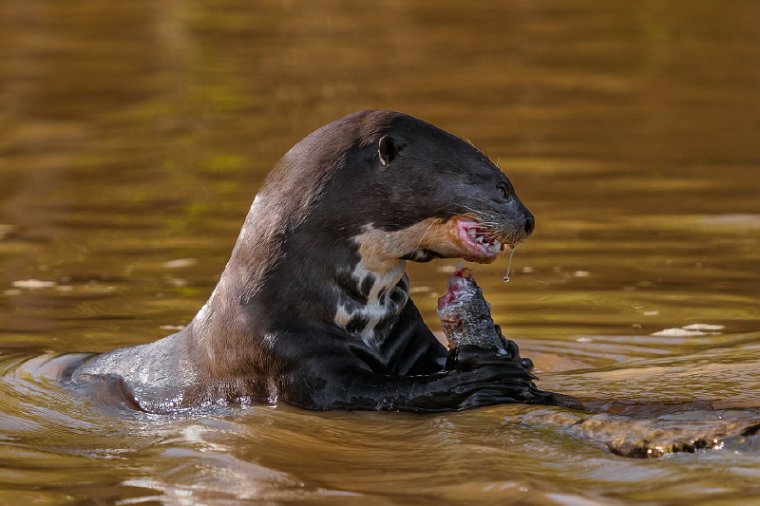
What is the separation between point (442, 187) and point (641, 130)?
7.42 meters

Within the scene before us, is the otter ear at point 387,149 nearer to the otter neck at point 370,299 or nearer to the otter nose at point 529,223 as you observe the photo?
the otter neck at point 370,299

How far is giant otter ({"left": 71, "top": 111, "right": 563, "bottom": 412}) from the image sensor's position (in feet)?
20.6

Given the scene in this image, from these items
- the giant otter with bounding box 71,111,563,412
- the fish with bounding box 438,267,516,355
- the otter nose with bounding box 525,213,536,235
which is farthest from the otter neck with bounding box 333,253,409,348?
the otter nose with bounding box 525,213,536,235

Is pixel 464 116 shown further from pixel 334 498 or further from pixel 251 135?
pixel 334 498

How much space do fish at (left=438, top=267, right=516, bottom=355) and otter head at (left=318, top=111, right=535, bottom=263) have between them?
165mm

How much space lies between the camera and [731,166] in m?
12.0

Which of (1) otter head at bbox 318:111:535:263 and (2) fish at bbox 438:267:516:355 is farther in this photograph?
(1) otter head at bbox 318:111:535:263

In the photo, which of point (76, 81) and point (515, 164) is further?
point (76, 81)

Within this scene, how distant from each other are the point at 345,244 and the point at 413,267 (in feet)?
11.1

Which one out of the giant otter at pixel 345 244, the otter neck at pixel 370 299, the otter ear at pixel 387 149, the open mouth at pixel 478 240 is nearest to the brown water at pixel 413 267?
the giant otter at pixel 345 244

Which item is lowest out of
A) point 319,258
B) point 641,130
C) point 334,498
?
point 334,498

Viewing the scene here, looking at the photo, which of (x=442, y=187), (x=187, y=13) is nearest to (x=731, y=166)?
(x=442, y=187)

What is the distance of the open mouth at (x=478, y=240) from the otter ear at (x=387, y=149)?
0.37 metres

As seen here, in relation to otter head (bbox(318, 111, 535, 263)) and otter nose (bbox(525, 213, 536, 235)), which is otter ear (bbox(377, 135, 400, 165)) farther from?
otter nose (bbox(525, 213, 536, 235))
